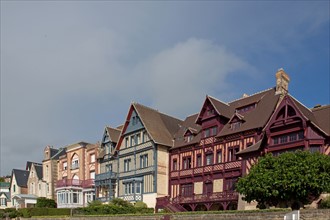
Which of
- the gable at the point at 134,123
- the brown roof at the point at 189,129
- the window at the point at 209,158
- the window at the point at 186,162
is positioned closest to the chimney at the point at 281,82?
the window at the point at 209,158

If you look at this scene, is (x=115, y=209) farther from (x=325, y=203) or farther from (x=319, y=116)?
(x=319, y=116)

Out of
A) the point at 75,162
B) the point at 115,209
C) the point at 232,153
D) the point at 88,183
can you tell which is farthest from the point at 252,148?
the point at 75,162

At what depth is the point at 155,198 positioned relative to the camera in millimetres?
41281

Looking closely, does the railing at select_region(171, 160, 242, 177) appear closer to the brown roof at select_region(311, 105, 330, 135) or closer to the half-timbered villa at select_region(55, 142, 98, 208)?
the brown roof at select_region(311, 105, 330, 135)

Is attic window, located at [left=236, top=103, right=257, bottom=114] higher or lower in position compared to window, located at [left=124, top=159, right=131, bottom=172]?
higher

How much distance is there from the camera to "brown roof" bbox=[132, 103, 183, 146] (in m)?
42.8

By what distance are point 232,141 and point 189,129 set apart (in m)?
6.41

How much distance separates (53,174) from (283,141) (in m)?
37.9

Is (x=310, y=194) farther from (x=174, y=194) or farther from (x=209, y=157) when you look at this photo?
(x=174, y=194)

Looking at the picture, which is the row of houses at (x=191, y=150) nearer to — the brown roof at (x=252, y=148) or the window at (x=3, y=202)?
the brown roof at (x=252, y=148)

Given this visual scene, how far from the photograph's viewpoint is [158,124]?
44.8 metres

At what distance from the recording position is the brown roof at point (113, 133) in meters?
48.3

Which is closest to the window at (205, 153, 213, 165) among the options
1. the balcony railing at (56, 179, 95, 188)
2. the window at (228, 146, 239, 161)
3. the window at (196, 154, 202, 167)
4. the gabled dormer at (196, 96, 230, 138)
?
the window at (196, 154, 202, 167)

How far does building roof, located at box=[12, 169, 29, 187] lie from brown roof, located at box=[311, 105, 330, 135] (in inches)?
1947
